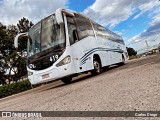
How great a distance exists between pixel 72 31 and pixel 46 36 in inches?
48.1

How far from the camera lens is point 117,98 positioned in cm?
530

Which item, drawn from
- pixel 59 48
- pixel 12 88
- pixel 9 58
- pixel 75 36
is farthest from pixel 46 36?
pixel 9 58

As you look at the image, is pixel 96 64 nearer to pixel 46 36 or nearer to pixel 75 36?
pixel 75 36

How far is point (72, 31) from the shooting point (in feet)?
38.4

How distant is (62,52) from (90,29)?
12.5ft

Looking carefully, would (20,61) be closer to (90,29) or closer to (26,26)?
(26,26)

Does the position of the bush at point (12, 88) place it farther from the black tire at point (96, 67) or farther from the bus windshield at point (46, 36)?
the bus windshield at point (46, 36)

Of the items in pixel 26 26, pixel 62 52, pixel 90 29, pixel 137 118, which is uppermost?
pixel 26 26

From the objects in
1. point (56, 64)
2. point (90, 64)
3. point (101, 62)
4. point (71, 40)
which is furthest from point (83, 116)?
point (101, 62)

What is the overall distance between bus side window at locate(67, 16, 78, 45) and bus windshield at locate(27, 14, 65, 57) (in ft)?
1.61

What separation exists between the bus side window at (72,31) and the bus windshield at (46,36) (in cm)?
49

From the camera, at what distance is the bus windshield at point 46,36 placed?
11.0 m

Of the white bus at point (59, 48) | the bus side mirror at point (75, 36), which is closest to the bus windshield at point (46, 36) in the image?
the white bus at point (59, 48)

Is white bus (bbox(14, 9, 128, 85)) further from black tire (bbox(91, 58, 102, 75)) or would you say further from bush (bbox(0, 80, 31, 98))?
bush (bbox(0, 80, 31, 98))
